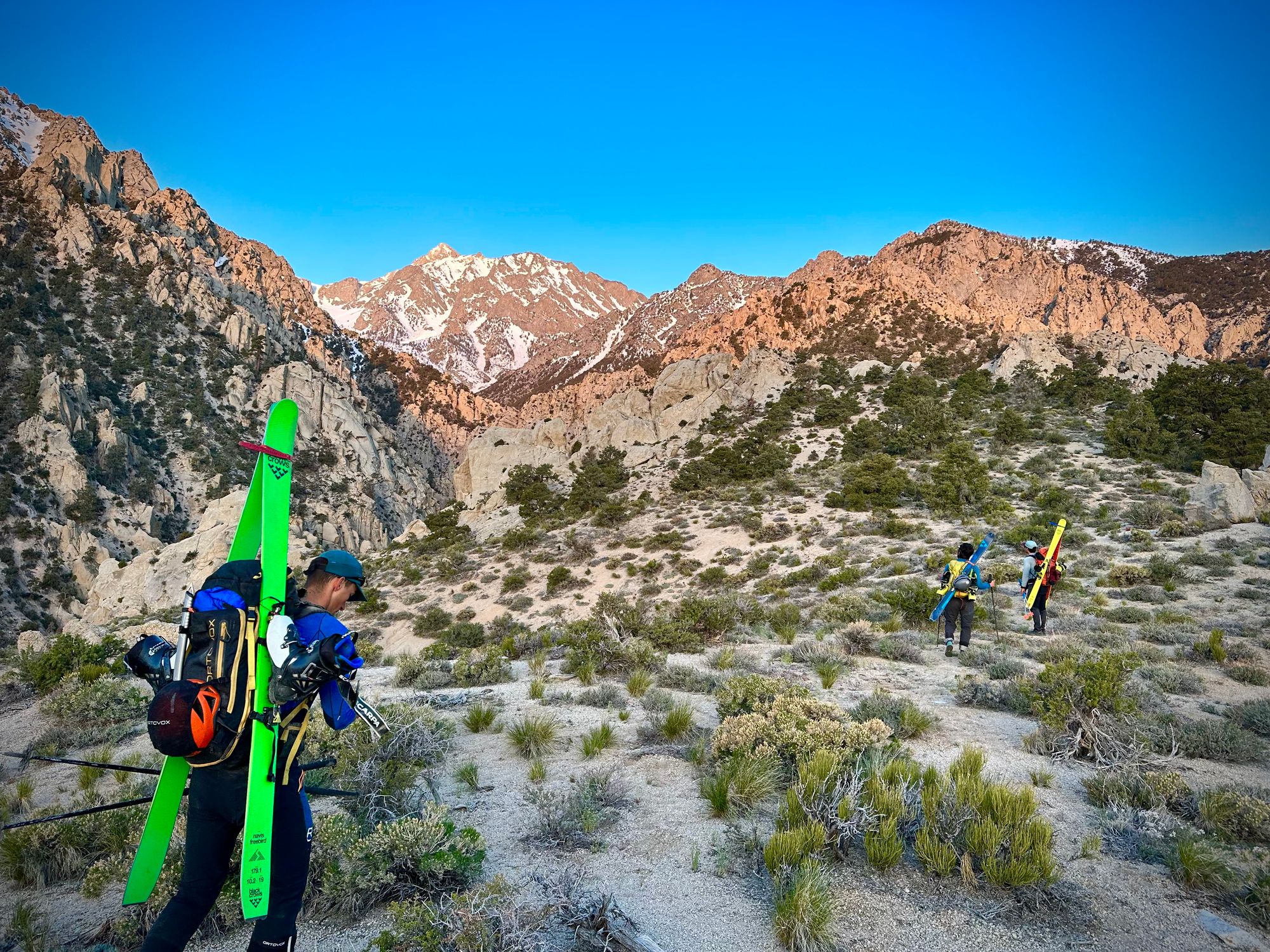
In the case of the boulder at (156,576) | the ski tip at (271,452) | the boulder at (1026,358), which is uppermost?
the boulder at (1026,358)

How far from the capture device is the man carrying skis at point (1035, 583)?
35.8 feet

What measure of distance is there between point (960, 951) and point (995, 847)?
31.6 inches

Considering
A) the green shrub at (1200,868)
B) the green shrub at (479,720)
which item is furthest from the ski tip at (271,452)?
the green shrub at (1200,868)

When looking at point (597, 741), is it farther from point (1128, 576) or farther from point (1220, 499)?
point (1220, 499)

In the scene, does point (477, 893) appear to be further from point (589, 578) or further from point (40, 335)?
point (40, 335)

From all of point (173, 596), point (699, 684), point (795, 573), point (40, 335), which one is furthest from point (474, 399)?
point (699, 684)

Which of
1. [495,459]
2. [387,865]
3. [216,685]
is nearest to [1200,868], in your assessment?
[387,865]

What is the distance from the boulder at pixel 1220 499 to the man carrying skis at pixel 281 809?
23533 millimetres

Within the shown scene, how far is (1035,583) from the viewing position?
35.7ft

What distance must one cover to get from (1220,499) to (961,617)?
1530 cm

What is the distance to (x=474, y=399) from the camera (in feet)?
424

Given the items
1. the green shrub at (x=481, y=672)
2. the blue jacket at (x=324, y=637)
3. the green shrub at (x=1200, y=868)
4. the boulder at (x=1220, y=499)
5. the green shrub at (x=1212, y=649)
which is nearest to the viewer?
the blue jacket at (x=324, y=637)

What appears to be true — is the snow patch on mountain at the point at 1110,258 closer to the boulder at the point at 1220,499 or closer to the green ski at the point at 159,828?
the boulder at the point at 1220,499

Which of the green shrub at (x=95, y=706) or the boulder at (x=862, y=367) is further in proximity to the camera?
the boulder at (x=862, y=367)
